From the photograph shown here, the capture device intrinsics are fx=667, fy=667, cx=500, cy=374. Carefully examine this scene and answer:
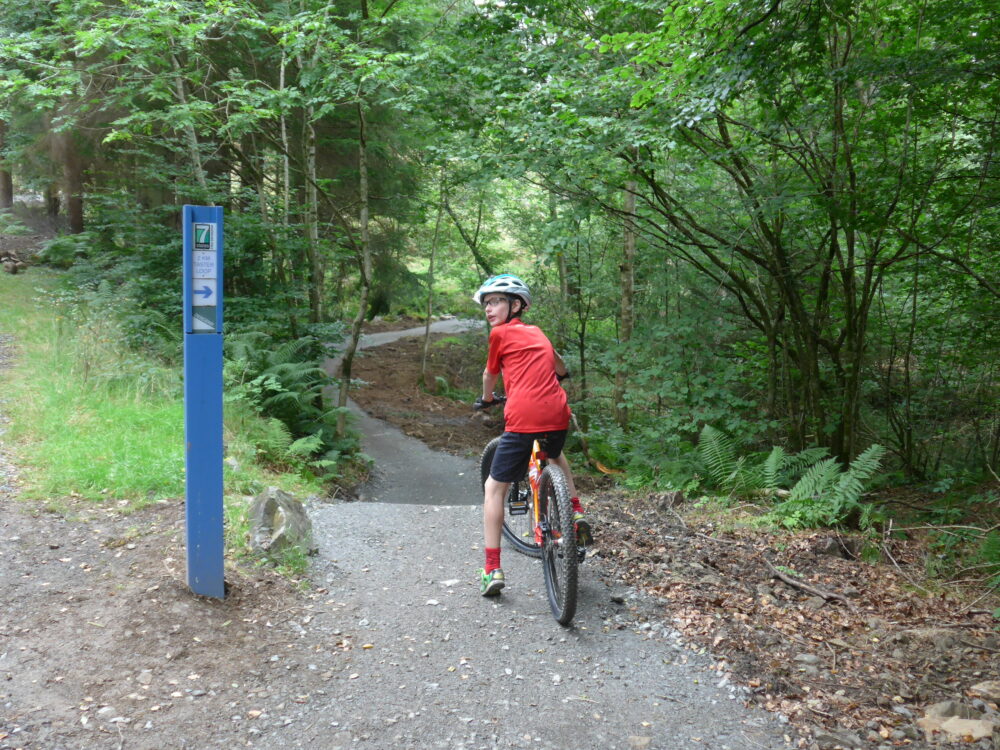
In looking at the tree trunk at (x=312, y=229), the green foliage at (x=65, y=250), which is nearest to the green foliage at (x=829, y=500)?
the tree trunk at (x=312, y=229)

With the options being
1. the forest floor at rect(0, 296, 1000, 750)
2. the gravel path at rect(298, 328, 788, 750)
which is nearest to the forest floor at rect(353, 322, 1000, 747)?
the forest floor at rect(0, 296, 1000, 750)

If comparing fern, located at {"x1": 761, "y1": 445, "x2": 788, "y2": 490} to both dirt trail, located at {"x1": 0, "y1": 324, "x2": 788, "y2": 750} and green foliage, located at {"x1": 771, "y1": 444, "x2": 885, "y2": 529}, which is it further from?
dirt trail, located at {"x1": 0, "y1": 324, "x2": 788, "y2": 750}

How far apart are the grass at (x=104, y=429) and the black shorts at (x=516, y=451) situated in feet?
5.12

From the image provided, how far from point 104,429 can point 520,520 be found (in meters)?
4.22

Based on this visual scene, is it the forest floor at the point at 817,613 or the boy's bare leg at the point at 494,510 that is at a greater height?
the boy's bare leg at the point at 494,510

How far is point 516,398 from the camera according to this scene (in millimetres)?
4246

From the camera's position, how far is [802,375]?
26.7 ft

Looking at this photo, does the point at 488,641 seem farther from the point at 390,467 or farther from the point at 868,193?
the point at 390,467

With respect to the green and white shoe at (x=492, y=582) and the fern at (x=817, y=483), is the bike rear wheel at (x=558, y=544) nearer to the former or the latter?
the green and white shoe at (x=492, y=582)

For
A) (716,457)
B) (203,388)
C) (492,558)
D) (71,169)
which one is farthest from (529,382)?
(71,169)

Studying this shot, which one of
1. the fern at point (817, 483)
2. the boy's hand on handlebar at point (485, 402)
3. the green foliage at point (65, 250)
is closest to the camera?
the boy's hand on handlebar at point (485, 402)

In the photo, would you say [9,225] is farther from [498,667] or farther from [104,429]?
[498,667]

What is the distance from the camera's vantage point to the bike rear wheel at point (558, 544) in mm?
3848

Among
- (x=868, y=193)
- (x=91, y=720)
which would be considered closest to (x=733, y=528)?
(x=868, y=193)
